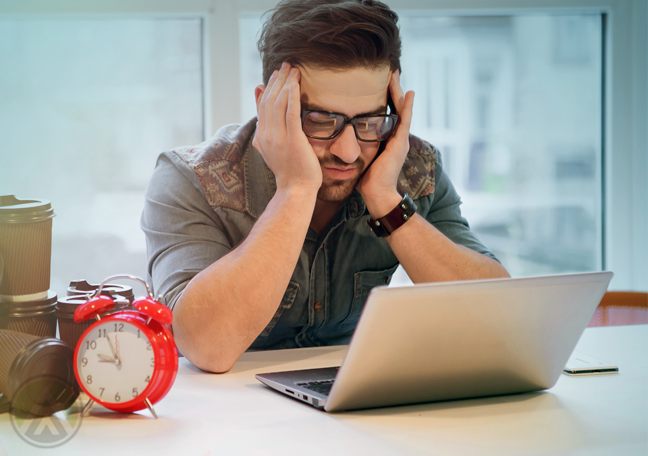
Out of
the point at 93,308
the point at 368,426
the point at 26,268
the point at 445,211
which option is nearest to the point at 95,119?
the point at 445,211

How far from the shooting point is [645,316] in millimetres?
1719

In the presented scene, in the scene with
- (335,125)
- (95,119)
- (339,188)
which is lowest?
(339,188)

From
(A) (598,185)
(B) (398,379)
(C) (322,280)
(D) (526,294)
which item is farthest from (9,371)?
(A) (598,185)

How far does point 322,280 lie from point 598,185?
1.87 metres

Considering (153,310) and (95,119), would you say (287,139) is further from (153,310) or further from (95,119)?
(95,119)

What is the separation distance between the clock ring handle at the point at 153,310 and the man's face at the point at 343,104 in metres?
0.60

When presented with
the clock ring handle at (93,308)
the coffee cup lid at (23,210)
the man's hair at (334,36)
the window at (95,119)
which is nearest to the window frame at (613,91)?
the window at (95,119)

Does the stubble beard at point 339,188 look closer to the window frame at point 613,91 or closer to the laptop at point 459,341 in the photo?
the laptop at point 459,341

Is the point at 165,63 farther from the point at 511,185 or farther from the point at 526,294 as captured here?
the point at 526,294

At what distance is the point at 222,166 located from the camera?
4.38 feet

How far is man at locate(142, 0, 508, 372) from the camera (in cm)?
111

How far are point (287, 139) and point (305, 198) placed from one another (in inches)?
5.2

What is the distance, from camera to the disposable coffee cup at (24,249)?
828mm

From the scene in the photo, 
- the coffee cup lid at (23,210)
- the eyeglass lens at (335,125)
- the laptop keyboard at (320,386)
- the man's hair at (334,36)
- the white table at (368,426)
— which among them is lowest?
the white table at (368,426)
